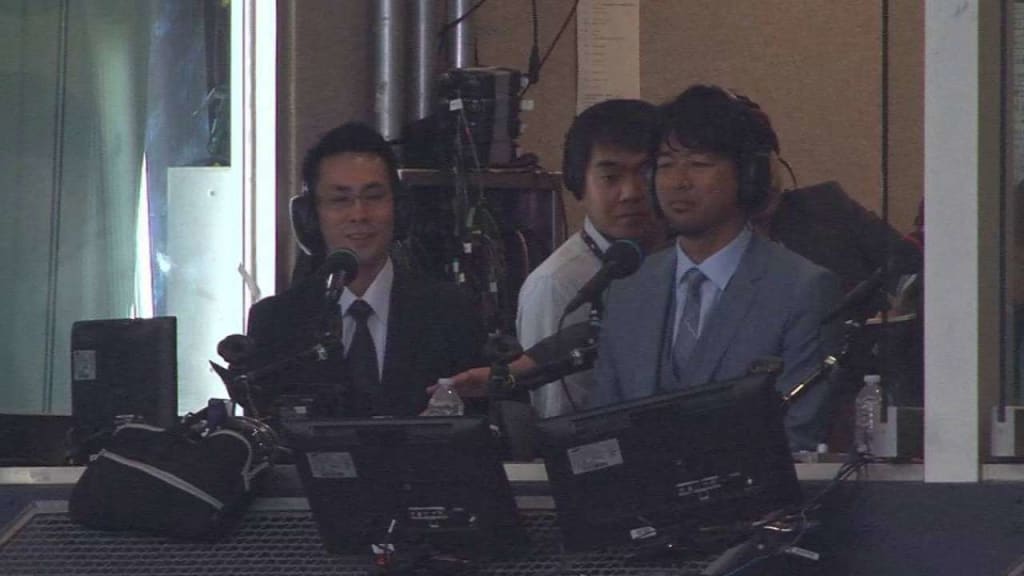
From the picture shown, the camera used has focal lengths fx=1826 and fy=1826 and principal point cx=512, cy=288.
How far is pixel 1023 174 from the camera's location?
252 cm

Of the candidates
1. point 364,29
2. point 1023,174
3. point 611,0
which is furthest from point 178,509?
point 611,0

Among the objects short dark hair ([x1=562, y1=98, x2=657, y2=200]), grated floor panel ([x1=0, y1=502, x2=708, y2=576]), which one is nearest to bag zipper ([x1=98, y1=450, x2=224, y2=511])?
grated floor panel ([x1=0, y1=502, x2=708, y2=576])

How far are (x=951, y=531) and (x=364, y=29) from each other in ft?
8.90

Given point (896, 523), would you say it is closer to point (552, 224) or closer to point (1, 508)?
point (1, 508)

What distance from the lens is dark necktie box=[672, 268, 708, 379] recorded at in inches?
105

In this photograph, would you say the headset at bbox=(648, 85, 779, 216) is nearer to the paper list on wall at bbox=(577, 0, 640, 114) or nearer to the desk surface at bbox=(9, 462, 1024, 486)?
the desk surface at bbox=(9, 462, 1024, 486)

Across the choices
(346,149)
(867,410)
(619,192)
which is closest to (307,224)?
(346,149)

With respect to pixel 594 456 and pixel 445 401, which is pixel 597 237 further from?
pixel 594 456

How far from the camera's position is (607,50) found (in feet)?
17.3

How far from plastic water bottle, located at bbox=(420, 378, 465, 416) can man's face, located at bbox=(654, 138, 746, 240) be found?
0.43m

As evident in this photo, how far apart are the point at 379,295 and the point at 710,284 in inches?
24.5

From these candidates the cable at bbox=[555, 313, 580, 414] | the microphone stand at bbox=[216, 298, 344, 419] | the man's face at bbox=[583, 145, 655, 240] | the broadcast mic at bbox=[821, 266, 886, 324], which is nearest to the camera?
the broadcast mic at bbox=[821, 266, 886, 324]

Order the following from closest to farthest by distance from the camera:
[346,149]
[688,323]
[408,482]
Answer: [408,482] < [688,323] < [346,149]

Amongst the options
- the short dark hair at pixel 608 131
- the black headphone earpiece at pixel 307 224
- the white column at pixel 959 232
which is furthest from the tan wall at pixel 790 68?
the white column at pixel 959 232
